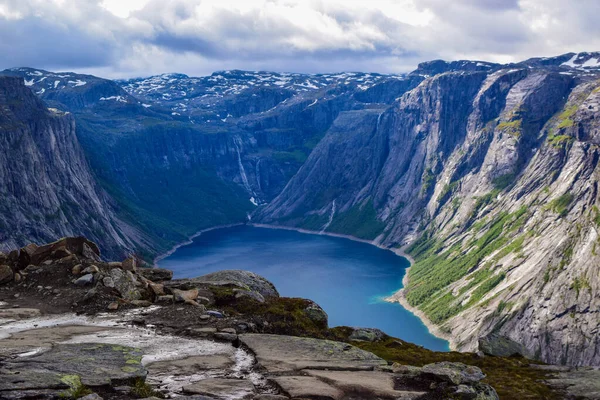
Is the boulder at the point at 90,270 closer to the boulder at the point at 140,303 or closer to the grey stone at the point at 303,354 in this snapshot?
the boulder at the point at 140,303

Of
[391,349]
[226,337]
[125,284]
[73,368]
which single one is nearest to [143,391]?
[73,368]

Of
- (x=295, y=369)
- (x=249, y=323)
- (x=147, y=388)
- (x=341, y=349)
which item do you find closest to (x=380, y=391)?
(x=295, y=369)

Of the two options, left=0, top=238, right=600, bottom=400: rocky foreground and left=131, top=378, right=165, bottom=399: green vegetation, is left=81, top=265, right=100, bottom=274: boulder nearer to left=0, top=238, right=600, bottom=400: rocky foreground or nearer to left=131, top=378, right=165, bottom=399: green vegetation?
left=0, top=238, right=600, bottom=400: rocky foreground

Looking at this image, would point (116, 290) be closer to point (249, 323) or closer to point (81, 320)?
point (81, 320)

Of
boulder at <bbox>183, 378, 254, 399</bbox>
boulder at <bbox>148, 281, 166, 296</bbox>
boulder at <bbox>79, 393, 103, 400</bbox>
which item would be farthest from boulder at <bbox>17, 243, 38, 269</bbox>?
boulder at <bbox>79, 393, 103, 400</bbox>

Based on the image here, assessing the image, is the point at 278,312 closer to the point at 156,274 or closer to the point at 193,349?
the point at 193,349

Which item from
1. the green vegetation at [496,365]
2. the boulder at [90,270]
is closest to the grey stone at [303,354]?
the green vegetation at [496,365]
